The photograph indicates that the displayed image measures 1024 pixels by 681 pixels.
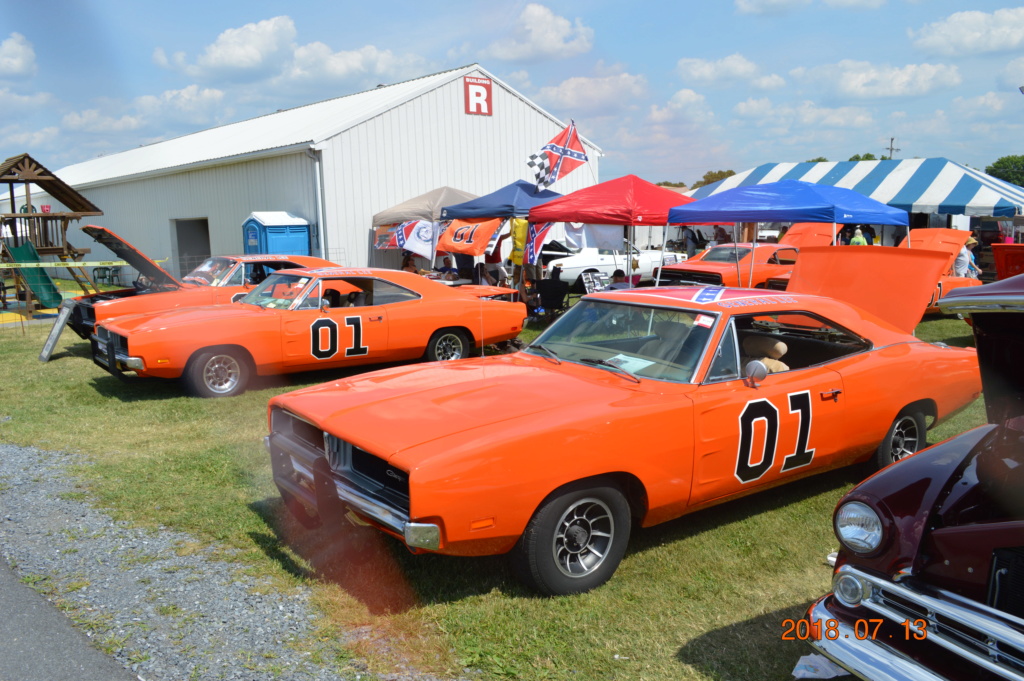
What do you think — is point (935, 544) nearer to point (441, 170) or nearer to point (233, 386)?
point (233, 386)

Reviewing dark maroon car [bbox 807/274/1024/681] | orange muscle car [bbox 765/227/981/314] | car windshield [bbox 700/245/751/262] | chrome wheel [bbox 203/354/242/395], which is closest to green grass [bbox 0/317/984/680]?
dark maroon car [bbox 807/274/1024/681]

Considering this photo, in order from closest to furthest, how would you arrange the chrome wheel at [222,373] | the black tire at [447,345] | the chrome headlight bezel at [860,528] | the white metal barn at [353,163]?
1. the chrome headlight bezel at [860,528]
2. the chrome wheel at [222,373]
3. the black tire at [447,345]
4. the white metal barn at [353,163]

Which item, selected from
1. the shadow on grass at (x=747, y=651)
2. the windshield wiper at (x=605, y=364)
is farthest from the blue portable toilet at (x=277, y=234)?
the shadow on grass at (x=747, y=651)

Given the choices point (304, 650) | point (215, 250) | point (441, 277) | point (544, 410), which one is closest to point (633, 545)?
point (544, 410)

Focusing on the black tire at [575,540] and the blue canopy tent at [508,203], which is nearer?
the black tire at [575,540]

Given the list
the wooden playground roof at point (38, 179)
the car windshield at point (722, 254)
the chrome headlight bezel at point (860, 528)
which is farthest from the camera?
the wooden playground roof at point (38, 179)

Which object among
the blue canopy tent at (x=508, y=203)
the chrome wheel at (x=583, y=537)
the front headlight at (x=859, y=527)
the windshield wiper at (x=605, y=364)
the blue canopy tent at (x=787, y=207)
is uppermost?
the blue canopy tent at (x=508, y=203)

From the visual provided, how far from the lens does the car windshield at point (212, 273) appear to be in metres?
11.2

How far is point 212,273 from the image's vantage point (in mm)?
11477

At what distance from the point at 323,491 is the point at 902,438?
3.94m

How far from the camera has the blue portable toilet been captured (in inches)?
686

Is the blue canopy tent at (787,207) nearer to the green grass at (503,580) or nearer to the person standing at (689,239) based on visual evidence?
the green grass at (503,580)

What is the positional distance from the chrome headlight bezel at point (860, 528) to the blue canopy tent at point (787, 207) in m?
8.29

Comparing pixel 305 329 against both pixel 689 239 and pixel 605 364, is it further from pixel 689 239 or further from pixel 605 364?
pixel 689 239
